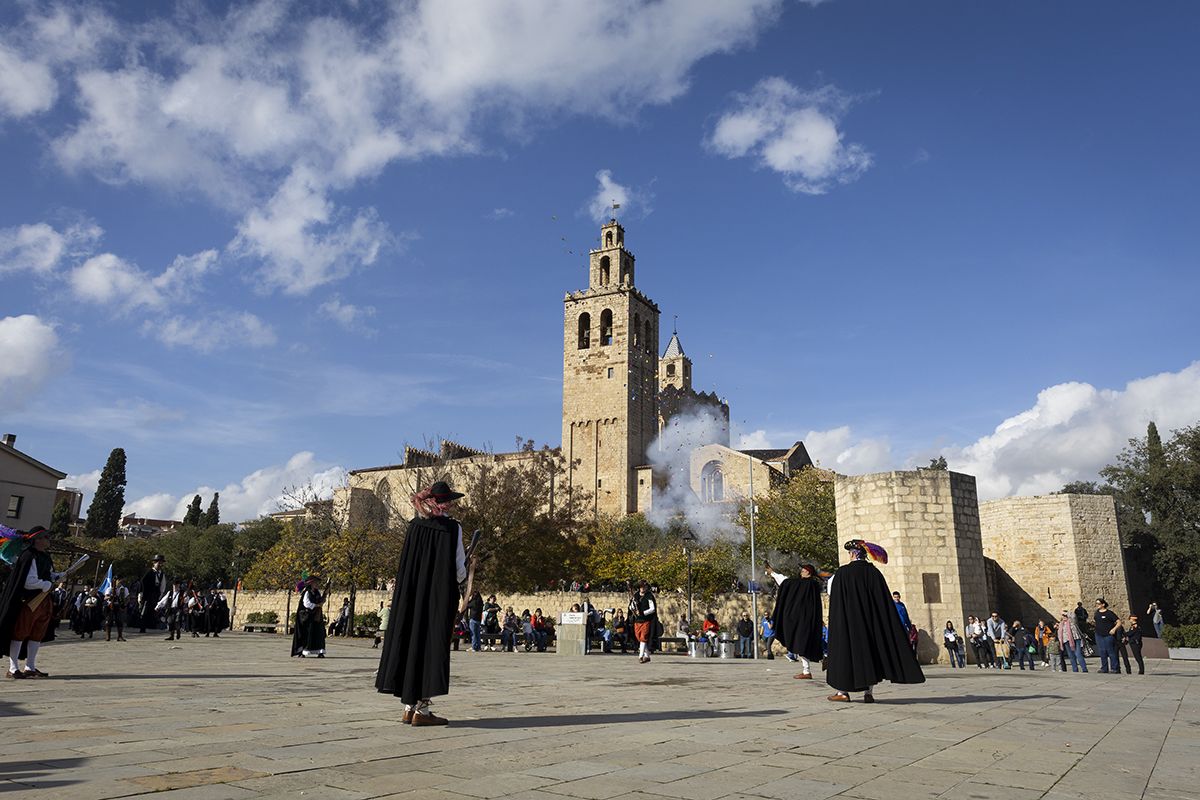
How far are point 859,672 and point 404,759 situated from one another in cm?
539

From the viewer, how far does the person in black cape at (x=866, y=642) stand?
7.96m

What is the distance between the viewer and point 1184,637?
91.8 ft

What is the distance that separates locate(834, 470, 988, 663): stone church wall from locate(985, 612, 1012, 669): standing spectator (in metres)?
0.49

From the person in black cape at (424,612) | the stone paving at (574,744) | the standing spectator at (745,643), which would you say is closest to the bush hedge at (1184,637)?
the standing spectator at (745,643)

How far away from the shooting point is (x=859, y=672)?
7969mm

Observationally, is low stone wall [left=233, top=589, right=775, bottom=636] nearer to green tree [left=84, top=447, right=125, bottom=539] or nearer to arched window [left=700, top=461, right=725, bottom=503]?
arched window [left=700, top=461, right=725, bottom=503]

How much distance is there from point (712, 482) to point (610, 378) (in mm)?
12920

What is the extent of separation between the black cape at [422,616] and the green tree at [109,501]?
79.0 m

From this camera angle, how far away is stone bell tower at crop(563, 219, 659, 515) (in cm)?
6625

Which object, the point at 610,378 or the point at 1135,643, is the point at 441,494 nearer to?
the point at 1135,643

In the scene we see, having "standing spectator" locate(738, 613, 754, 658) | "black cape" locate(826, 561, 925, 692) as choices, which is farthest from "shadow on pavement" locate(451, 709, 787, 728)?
"standing spectator" locate(738, 613, 754, 658)

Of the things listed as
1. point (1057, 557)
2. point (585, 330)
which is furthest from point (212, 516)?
point (1057, 557)

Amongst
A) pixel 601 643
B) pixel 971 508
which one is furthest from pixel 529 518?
pixel 971 508

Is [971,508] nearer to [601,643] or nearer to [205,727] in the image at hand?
[601,643]
